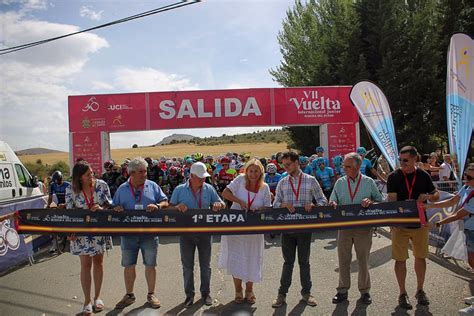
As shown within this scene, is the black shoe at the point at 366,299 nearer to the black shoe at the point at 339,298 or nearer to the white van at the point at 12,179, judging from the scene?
the black shoe at the point at 339,298

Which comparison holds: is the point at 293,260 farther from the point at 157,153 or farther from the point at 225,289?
the point at 157,153

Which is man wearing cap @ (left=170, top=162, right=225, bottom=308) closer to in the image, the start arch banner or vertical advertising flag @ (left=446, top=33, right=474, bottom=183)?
vertical advertising flag @ (left=446, top=33, right=474, bottom=183)

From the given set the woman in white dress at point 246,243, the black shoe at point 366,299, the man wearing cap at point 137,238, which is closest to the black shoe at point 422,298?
the black shoe at point 366,299

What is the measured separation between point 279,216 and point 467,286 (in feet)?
9.59

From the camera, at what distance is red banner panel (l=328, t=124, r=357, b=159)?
45.2ft

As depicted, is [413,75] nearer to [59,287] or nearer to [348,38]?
[348,38]

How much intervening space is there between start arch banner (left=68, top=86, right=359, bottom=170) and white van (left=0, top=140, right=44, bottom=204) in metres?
1.88

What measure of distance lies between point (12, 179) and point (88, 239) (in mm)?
7654

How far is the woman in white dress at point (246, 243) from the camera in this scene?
5.08 m

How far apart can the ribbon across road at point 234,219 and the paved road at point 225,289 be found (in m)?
0.98

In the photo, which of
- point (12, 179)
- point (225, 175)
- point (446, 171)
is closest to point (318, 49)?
point (446, 171)

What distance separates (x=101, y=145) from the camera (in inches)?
529

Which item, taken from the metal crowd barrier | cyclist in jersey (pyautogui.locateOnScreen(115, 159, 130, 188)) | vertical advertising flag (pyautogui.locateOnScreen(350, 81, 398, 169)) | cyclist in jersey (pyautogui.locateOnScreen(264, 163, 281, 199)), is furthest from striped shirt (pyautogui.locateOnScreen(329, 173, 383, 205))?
cyclist in jersey (pyautogui.locateOnScreen(115, 159, 130, 188))

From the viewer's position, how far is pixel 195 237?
208 inches
